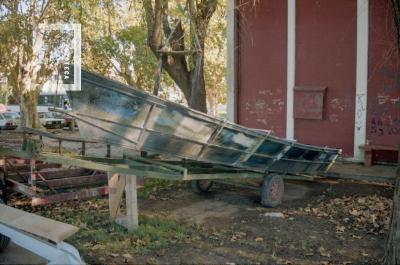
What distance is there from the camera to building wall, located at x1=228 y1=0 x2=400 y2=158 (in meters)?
11.5

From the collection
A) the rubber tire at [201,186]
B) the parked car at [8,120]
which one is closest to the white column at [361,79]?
the rubber tire at [201,186]

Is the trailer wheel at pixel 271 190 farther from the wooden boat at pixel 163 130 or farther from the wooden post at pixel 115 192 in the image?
the wooden post at pixel 115 192

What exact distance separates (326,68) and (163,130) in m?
6.70

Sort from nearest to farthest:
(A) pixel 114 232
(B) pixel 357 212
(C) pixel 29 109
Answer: (A) pixel 114 232 → (B) pixel 357 212 → (C) pixel 29 109

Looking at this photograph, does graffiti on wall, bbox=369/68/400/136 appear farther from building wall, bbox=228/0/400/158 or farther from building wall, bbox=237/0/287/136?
building wall, bbox=237/0/287/136

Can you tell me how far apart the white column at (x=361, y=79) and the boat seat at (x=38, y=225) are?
888cm

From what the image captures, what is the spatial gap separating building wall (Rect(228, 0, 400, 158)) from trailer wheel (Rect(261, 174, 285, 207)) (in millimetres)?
4155

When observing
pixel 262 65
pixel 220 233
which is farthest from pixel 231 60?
pixel 220 233

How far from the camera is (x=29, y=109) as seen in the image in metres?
28.6

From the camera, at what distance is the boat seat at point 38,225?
4.39 m

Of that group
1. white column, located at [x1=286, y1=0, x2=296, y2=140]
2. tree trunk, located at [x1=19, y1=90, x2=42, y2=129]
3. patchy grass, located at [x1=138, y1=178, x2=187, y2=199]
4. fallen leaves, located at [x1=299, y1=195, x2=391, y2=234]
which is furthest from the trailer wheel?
tree trunk, located at [x1=19, y1=90, x2=42, y2=129]

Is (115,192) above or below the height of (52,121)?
below

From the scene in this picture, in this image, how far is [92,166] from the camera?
640 cm

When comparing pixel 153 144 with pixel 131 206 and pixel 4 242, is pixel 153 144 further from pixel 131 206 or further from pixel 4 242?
pixel 4 242
